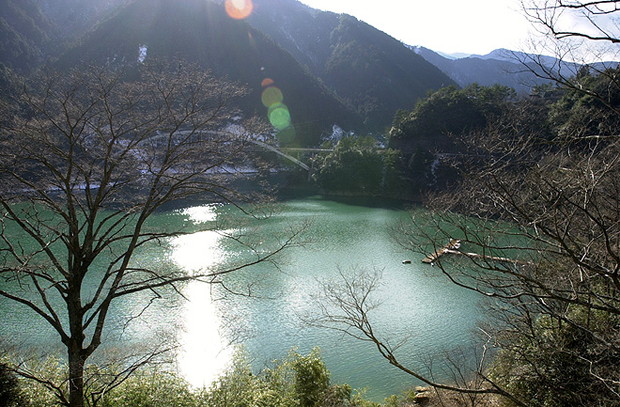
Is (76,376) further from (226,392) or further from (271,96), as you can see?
(271,96)

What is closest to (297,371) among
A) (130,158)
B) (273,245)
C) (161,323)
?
(130,158)

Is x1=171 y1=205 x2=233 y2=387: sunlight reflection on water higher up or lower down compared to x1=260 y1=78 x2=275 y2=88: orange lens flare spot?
lower down

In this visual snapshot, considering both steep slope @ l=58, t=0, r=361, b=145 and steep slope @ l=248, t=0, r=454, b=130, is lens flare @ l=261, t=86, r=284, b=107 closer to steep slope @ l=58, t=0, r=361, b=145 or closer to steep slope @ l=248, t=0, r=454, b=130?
steep slope @ l=58, t=0, r=361, b=145

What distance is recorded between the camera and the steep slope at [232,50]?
34.8 meters

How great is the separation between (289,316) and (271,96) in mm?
38612

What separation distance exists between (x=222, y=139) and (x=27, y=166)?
1727 mm

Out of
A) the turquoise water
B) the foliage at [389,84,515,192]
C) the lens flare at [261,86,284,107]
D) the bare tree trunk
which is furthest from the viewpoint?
the lens flare at [261,86,284,107]

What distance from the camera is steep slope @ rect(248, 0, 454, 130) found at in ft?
187

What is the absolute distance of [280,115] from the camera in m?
44.1

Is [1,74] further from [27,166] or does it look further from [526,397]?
[526,397]

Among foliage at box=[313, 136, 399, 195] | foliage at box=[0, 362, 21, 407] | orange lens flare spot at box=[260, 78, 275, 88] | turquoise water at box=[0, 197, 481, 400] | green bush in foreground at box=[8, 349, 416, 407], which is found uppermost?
orange lens flare spot at box=[260, 78, 275, 88]

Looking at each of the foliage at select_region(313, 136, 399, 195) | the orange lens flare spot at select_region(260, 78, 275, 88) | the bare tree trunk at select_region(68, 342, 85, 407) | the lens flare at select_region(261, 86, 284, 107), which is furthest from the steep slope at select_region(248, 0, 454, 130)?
the bare tree trunk at select_region(68, 342, 85, 407)

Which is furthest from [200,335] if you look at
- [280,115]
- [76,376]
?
[280,115]

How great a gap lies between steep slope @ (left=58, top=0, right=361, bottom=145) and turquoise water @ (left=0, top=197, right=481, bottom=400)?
24.2m
